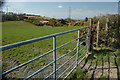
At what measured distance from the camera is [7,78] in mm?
3023

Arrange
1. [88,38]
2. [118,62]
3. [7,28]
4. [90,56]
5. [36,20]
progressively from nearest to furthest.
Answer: [118,62] → [90,56] → [88,38] → [7,28] → [36,20]

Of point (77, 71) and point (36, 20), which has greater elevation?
point (36, 20)

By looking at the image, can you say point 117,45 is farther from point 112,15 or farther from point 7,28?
point 7,28

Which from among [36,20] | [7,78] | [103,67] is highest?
[36,20]

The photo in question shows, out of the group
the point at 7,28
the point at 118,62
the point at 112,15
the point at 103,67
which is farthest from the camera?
the point at 7,28

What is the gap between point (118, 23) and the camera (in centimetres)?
536

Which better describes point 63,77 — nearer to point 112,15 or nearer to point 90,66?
point 90,66

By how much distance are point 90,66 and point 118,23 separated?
122 inches

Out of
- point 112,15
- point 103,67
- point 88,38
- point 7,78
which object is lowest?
point 7,78

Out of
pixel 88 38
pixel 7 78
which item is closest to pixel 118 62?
pixel 88 38

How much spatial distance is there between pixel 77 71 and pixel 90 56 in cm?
130

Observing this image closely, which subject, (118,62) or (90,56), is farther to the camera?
(90,56)

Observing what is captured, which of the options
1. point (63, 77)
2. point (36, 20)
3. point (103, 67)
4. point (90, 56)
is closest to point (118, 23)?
point (90, 56)

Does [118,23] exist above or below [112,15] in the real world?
below
